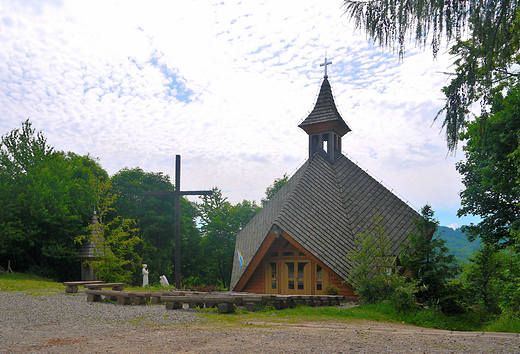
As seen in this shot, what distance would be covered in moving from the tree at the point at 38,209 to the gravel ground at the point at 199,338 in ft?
69.4

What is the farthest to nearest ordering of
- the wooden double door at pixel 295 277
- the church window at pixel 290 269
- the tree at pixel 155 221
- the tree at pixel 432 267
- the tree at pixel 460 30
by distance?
1. the tree at pixel 155 221
2. the church window at pixel 290 269
3. the wooden double door at pixel 295 277
4. the tree at pixel 432 267
5. the tree at pixel 460 30

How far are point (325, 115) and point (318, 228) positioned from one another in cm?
766

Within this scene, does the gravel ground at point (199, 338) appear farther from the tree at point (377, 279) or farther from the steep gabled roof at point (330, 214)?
the steep gabled roof at point (330, 214)

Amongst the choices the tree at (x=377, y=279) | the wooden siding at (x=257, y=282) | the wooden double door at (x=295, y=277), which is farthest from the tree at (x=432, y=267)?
the wooden siding at (x=257, y=282)

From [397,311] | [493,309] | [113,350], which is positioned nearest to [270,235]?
[397,311]

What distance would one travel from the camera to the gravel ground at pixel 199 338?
5840mm

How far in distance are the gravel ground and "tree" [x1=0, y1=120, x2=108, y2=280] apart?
21168mm

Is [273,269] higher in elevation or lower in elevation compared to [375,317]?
higher

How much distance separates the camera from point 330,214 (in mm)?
18047

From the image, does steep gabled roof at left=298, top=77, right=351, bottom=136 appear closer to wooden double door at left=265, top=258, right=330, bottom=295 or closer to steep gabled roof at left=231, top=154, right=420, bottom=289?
steep gabled roof at left=231, top=154, right=420, bottom=289

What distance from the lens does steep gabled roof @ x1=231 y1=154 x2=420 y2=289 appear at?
16.5 metres

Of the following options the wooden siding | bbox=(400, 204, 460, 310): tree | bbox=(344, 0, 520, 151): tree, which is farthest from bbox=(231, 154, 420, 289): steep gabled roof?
bbox=(344, 0, 520, 151): tree

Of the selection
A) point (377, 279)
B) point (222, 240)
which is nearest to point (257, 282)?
point (377, 279)

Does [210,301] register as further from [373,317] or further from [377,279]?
[377,279]
